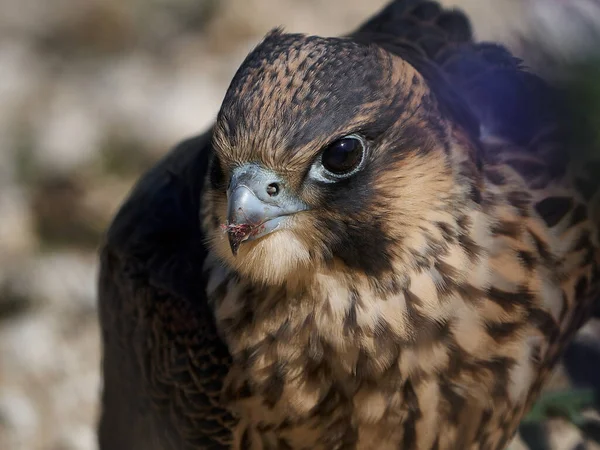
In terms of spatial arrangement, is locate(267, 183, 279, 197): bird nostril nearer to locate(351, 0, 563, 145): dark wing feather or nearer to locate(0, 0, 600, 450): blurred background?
locate(351, 0, 563, 145): dark wing feather

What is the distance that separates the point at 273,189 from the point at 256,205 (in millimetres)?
65

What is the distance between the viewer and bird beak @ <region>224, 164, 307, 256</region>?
207 centimetres

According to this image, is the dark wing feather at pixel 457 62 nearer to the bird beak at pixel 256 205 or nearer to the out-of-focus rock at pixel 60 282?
the bird beak at pixel 256 205

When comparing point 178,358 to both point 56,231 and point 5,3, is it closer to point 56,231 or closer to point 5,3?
point 56,231

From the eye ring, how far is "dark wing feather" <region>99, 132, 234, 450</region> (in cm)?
80

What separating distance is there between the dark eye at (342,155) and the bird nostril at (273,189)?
4.5 inches

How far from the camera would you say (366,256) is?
2199 mm

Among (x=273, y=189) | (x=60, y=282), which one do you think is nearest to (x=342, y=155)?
(x=273, y=189)

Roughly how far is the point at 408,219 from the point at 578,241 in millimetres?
712

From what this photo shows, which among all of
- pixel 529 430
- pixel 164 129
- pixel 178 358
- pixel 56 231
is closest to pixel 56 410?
pixel 56 231

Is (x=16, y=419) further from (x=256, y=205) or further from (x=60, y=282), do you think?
(x=256, y=205)

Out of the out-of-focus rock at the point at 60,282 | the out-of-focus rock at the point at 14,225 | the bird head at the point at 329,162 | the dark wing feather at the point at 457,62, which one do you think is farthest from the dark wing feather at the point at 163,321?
the out-of-focus rock at the point at 14,225

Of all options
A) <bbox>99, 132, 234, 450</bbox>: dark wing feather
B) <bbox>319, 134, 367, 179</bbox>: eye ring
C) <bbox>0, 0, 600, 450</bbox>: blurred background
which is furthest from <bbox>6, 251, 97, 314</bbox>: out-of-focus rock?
<bbox>319, 134, 367, 179</bbox>: eye ring

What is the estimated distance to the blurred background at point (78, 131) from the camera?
5023 mm
